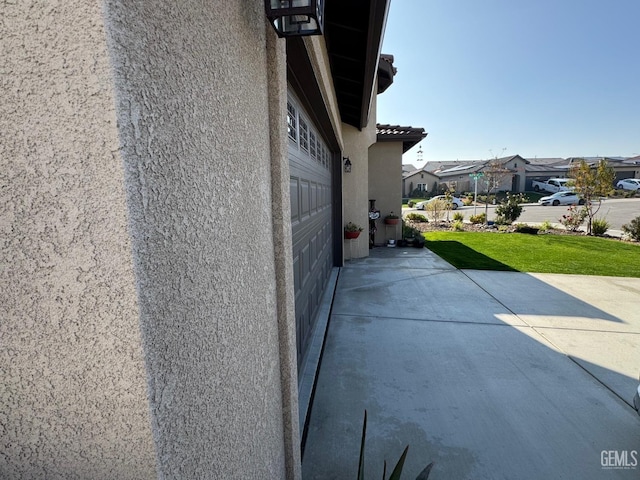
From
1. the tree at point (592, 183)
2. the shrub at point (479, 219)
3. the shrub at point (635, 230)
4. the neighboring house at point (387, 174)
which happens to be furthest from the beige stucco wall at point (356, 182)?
the tree at point (592, 183)

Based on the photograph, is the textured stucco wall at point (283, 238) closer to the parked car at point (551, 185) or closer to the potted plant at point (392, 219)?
the potted plant at point (392, 219)

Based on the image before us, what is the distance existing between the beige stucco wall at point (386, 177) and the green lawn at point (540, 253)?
75.2 inches

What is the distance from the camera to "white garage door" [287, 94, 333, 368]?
3.03 m

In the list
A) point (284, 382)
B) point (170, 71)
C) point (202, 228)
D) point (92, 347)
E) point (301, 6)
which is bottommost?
point (284, 382)

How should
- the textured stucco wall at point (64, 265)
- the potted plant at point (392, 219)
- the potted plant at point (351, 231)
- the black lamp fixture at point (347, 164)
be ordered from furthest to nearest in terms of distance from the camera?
the potted plant at point (392, 219)
the potted plant at point (351, 231)
the black lamp fixture at point (347, 164)
the textured stucco wall at point (64, 265)

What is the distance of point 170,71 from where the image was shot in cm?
71

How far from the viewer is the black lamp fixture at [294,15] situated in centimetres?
114

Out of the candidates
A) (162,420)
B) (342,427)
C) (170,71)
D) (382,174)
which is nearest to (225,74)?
(170,71)

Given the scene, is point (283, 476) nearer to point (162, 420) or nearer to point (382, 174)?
point (162, 420)

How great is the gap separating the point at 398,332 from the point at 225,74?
373 centimetres

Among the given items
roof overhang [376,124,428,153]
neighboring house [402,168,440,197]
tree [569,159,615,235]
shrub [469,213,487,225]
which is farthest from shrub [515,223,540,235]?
neighboring house [402,168,440,197]

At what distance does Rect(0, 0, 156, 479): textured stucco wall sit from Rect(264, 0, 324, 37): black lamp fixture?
0.80 meters

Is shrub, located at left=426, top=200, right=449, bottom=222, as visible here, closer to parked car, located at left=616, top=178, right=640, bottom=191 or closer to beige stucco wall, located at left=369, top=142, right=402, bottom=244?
beige stucco wall, located at left=369, top=142, right=402, bottom=244

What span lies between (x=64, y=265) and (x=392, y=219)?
9.99 m
